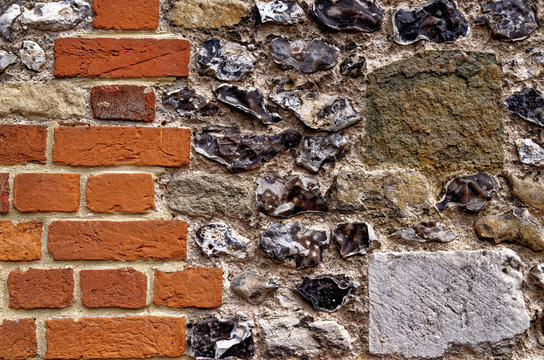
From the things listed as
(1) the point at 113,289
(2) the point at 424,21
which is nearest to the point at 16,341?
(1) the point at 113,289

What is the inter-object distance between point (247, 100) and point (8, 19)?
55 centimetres

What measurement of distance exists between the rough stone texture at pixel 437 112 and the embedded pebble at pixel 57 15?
654 millimetres

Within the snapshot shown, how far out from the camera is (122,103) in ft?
3.51

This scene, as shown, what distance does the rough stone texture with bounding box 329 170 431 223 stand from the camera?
3.57 feet

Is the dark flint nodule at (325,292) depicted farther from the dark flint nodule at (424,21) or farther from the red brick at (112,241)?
the dark flint nodule at (424,21)

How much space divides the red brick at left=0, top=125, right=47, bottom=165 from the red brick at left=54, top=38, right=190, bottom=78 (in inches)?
5.4

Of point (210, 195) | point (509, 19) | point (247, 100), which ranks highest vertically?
point (509, 19)

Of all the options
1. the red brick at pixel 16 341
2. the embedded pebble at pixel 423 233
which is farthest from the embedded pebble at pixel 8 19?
the embedded pebble at pixel 423 233

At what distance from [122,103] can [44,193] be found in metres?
0.25

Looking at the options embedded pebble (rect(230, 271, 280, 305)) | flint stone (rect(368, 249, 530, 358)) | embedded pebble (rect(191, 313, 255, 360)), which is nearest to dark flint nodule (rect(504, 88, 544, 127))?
flint stone (rect(368, 249, 530, 358))

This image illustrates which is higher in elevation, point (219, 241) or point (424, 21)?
point (424, 21)

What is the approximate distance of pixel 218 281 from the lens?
1058 millimetres

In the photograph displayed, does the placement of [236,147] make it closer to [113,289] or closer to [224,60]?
[224,60]

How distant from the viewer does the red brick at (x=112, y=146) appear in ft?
3.44
